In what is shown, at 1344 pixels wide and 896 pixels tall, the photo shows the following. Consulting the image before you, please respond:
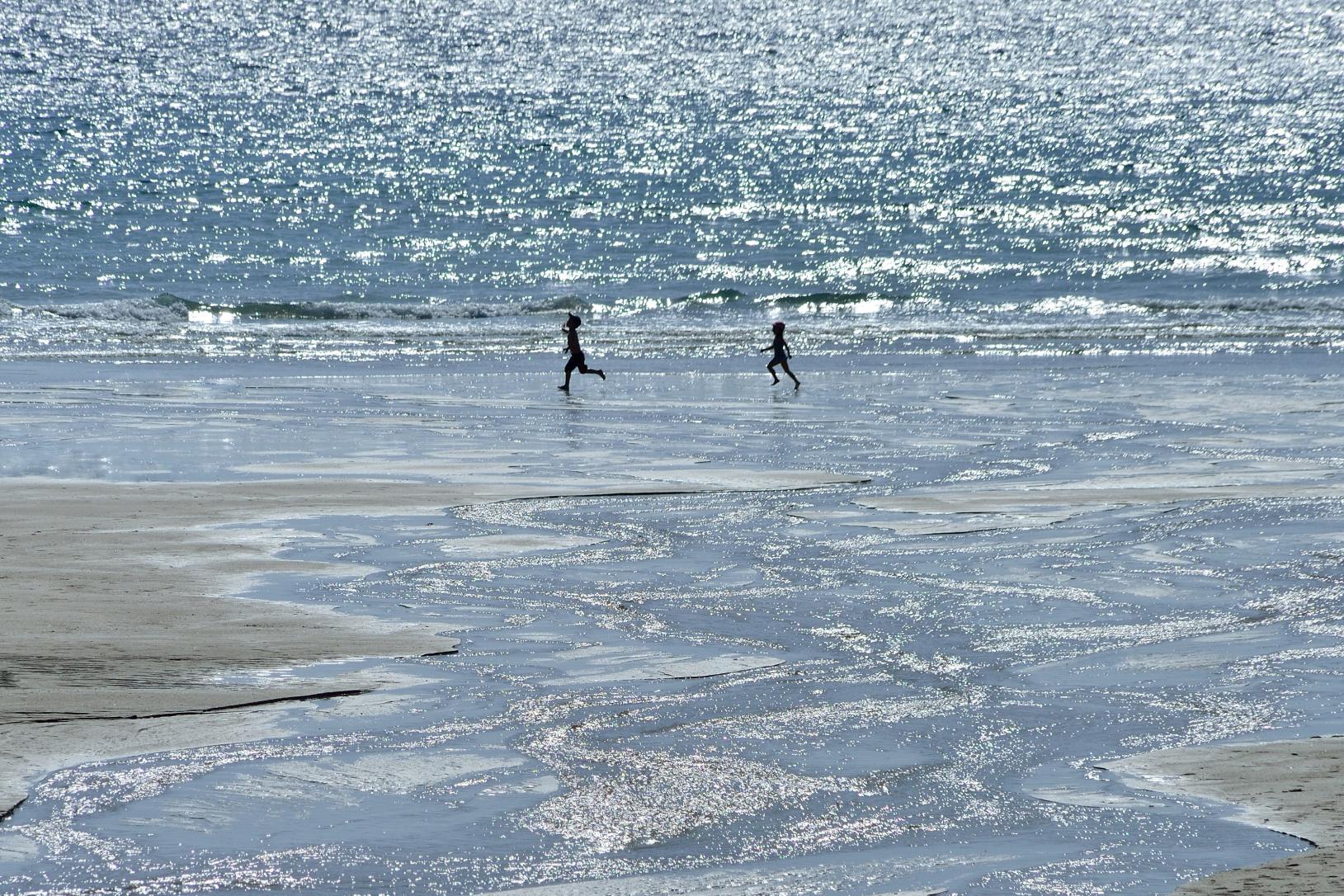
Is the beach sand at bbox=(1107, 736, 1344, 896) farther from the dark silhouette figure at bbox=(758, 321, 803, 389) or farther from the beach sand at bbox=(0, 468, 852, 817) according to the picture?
the dark silhouette figure at bbox=(758, 321, 803, 389)

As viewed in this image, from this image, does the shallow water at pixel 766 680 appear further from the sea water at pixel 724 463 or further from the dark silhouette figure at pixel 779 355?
the dark silhouette figure at pixel 779 355

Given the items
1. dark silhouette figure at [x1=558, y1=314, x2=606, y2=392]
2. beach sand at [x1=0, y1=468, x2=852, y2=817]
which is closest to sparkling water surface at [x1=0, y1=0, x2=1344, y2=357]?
dark silhouette figure at [x1=558, y1=314, x2=606, y2=392]

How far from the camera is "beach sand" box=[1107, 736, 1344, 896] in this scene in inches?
183

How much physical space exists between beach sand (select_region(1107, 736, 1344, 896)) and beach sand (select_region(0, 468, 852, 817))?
3133 millimetres

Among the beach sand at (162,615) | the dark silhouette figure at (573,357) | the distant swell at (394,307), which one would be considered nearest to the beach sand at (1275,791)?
the beach sand at (162,615)

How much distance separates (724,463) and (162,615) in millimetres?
7006

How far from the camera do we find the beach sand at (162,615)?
6363 mm

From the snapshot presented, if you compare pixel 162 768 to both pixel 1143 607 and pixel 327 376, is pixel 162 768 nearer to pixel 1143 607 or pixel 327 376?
pixel 1143 607

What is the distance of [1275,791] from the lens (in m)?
5.57

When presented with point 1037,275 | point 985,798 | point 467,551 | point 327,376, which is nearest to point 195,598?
point 467,551

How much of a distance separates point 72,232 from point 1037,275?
83.9ft

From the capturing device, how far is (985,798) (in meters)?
5.70

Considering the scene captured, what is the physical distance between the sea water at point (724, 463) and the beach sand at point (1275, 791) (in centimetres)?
17

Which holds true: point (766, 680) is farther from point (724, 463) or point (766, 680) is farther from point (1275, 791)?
point (724, 463)
